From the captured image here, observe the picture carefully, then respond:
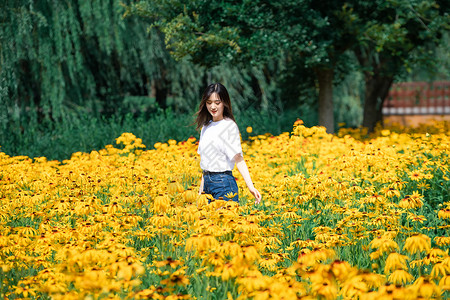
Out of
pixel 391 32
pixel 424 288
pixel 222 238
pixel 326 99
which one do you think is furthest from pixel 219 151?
pixel 326 99

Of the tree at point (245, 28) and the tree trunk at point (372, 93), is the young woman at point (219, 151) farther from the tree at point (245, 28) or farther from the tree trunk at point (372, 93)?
the tree trunk at point (372, 93)

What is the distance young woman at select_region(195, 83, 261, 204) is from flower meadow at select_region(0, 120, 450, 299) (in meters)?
0.34

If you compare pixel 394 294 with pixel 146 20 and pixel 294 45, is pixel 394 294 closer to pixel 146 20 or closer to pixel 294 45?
pixel 294 45

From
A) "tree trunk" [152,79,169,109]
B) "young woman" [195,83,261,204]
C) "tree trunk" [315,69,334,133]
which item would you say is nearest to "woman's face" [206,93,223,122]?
"young woman" [195,83,261,204]

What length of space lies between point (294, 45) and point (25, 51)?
460cm

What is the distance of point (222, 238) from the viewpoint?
9.77ft

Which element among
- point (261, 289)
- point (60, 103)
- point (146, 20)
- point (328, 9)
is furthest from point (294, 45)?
point (261, 289)

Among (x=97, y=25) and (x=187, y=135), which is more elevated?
(x=97, y=25)

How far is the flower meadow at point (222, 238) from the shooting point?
2273mm

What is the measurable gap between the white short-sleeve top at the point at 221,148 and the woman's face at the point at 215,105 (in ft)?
0.32

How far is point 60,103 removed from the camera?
859 centimetres

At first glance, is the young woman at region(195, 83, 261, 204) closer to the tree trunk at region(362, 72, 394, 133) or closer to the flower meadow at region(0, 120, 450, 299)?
the flower meadow at region(0, 120, 450, 299)

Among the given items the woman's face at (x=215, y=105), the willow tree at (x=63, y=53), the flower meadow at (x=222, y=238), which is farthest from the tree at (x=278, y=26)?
the woman's face at (x=215, y=105)

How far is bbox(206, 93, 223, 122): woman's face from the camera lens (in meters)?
4.04
